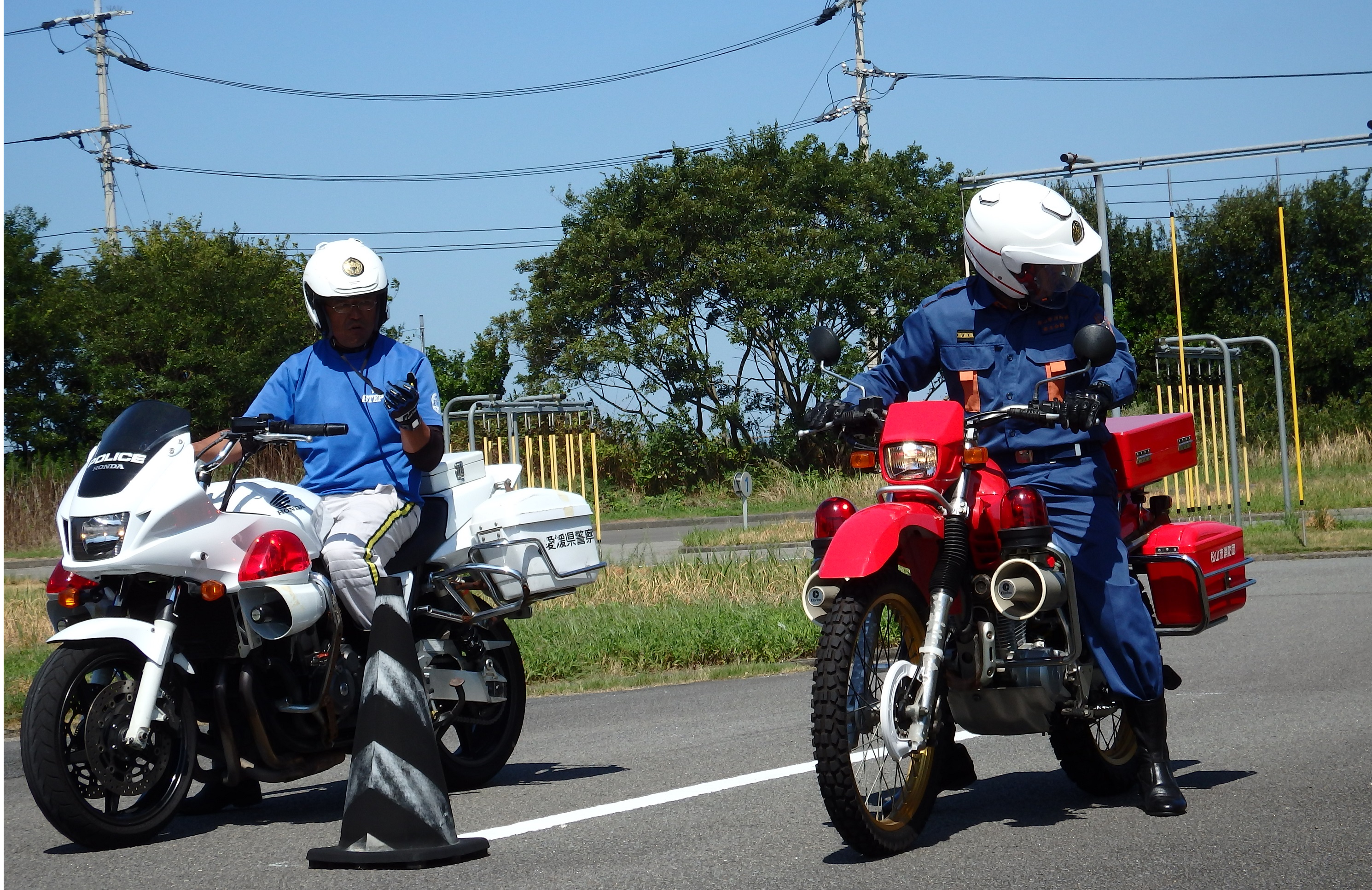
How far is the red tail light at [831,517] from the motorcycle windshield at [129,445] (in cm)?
219

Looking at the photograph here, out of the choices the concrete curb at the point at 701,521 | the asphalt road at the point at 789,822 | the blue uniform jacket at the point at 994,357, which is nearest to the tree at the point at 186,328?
the concrete curb at the point at 701,521

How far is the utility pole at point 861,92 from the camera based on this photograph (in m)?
39.8

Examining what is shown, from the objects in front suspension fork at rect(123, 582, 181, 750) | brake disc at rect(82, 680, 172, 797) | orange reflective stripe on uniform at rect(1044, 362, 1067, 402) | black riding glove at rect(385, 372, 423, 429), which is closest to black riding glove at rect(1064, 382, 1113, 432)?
orange reflective stripe on uniform at rect(1044, 362, 1067, 402)

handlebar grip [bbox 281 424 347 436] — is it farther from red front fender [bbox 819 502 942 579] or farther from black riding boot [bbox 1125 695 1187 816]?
black riding boot [bbox 1125 695 1187 816]

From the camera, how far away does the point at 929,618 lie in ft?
14.8

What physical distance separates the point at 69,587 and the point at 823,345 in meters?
2.81

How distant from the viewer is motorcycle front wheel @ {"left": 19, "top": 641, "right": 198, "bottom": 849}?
15.6 feet

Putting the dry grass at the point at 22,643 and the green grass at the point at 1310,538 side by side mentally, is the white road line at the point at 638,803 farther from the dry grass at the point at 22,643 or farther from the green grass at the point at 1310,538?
the green grass at the point at 1310,538

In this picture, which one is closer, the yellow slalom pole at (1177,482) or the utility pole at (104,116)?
the yellow slalom pole at (1177,482)

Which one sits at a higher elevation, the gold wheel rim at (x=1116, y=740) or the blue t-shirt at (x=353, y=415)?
the blue t-shirt at (x=353, y=415)

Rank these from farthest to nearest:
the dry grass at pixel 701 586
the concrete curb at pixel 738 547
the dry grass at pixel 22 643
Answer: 1. the concrete curb at pixel 738 547
2. the dry grass at pixel 701 586
3. the dry grass at pixel 22 643

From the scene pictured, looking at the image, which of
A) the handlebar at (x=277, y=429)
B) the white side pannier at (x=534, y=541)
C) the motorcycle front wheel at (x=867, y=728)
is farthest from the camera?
the white side pannier at (x=534, y=541)

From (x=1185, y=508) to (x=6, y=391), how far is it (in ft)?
96.6

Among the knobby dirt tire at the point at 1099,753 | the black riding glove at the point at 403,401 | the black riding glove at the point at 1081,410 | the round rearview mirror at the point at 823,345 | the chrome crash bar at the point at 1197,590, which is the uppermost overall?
the round rearview mirror at the point at 823,345
